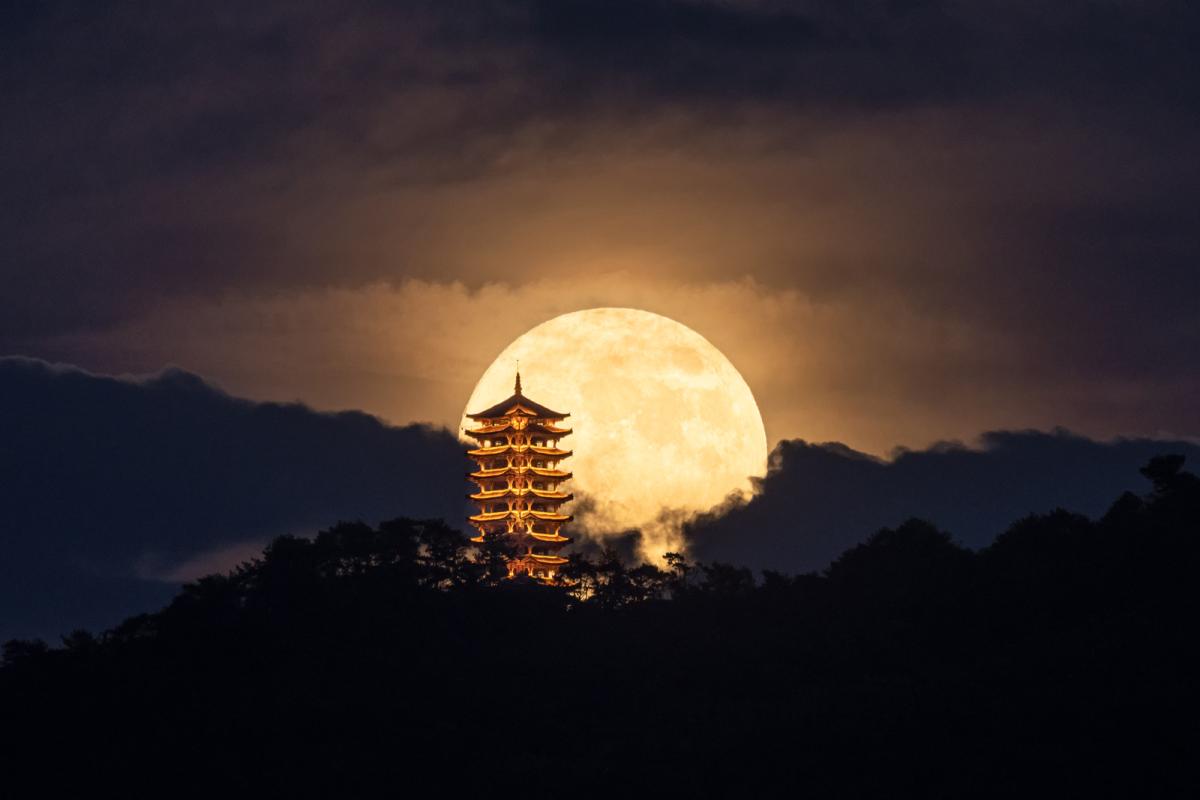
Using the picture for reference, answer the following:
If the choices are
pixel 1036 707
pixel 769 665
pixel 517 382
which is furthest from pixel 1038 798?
pixel 517 382

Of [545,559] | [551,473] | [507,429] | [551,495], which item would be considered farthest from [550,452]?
[545,559]

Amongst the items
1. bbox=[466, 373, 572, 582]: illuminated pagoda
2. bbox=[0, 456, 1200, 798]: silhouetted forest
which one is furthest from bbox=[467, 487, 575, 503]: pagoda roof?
bbox=[0, 456, 1200, 798]: silhouetted forest

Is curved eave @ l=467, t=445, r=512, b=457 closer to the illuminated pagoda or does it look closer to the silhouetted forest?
the illuminated pagoda

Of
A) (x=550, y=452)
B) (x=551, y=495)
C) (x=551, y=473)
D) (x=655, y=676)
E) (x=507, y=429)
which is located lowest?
(x=655, y=676)

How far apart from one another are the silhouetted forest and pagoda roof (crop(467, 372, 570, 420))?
27.4 meters

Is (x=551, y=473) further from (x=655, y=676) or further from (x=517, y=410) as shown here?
(x=655, y=676)

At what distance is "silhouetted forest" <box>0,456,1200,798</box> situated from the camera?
88062 millimetres

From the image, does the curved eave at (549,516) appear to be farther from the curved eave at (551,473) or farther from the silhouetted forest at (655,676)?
the silhouetted forest at (655,676)

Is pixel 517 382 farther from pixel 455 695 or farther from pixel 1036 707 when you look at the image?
pixel 1036 707

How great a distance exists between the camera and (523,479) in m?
153

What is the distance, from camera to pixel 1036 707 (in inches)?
3511

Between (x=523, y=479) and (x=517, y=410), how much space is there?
4.69m

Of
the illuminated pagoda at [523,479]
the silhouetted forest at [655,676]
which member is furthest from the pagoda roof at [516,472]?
the silhouetted forest at [655,676]

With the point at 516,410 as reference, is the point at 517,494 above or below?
below
